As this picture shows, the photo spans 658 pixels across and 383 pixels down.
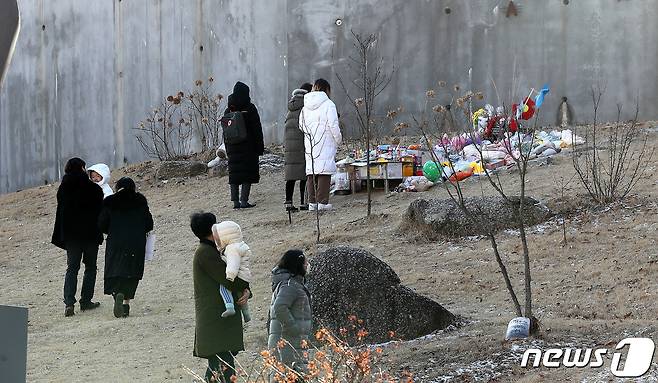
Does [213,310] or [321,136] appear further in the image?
[321,136]

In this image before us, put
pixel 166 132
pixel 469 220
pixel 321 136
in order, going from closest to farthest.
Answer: pixel 469 220 → pixel 321 136 → pixel 166 132

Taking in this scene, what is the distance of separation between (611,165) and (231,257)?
242 inches

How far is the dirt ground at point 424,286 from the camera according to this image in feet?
26.3

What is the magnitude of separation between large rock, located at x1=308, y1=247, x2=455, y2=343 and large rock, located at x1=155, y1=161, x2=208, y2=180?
395 inches

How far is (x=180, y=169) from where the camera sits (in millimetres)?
18844

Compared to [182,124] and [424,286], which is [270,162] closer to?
[182,124]

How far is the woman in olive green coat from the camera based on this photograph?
7438 millimetres

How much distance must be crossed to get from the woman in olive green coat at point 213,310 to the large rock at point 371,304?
1.21 m

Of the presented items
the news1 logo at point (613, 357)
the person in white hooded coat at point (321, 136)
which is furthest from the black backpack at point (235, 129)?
the news1 logo at point (613, 357)

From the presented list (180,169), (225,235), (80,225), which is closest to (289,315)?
(225,235)

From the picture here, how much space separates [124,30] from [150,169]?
3534mm

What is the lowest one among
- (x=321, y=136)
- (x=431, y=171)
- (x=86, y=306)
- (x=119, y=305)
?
(x=86, y=306)

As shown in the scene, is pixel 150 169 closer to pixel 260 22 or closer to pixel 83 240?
pixel 260 22

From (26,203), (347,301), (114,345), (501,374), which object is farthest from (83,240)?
(26,203)
